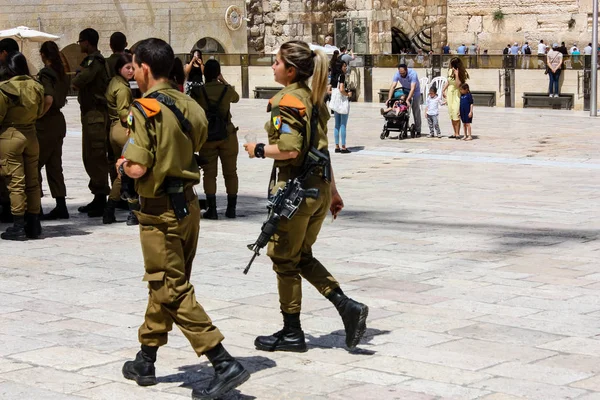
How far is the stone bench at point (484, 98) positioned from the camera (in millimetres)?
27234

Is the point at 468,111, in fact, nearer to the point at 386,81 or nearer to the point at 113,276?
the point at 386,81

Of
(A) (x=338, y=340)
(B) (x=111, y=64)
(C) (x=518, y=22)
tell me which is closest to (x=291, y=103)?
(A) (x=338, y=340)

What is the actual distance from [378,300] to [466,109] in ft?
39.5

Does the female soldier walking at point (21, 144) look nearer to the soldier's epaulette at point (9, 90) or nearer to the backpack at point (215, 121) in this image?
the soldier's epaulette at point (9, 90)

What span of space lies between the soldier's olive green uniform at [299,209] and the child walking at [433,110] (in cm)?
1380

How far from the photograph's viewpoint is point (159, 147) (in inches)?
227

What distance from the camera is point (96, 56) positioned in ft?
38.4

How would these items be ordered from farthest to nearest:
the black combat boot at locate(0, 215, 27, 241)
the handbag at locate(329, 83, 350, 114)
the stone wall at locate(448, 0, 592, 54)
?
the stone wall at locate(448, 0, 592, 54), the handbag at locate(329, 83, 350, 114), the black combat boot at locate(0, 215, 27, 241)

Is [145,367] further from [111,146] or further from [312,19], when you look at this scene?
[312,19]

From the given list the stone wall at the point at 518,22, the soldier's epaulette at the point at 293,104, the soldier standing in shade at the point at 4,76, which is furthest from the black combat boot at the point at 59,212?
the stone wall at the point at 518,22

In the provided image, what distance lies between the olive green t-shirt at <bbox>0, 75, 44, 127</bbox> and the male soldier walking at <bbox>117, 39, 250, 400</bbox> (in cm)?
460

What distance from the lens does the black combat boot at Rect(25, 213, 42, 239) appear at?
10.7 m

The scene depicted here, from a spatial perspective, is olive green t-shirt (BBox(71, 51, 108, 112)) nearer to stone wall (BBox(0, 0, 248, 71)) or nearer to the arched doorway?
stone wall (BBox(0, 0, 248, 71))

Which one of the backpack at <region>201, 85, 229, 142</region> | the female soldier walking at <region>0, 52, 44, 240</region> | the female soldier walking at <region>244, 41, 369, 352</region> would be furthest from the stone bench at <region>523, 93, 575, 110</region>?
the female soldier walking at <region>244, 41, 369, 352</region>
